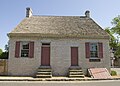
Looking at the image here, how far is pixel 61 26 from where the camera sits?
19938 mm

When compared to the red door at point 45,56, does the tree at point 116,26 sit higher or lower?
higher

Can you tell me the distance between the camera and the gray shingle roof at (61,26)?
60.3 feet

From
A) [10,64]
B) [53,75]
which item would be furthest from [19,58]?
[53,75]

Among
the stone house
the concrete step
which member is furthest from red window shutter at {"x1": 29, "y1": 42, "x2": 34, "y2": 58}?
the concrete step

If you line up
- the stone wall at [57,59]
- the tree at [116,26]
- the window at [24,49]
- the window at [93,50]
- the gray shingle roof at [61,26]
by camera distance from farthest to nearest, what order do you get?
the tree at [116,26] → the window at [93,50] → the gray shingle roof at [61,26] → the window at [24,49] → the stone wall at [57,59]

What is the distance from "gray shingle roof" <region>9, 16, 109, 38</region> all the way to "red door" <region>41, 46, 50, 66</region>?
1.70 meters

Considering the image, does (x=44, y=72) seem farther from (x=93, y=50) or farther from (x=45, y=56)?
(x=93, y=50)

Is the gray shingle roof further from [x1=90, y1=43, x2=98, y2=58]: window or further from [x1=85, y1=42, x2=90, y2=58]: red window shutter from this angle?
[x1=90, y1=43, x2=98, y2=58]: window

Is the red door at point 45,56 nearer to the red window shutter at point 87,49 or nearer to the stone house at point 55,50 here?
the stone house at point 55,50

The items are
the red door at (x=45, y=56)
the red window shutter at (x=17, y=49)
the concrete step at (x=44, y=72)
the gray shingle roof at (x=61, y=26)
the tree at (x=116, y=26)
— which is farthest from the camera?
the tree at (x=116, y=26)

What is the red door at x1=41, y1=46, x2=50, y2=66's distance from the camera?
17.8 meters

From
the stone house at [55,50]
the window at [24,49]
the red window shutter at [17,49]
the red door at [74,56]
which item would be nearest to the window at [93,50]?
the stone house at [55,50]

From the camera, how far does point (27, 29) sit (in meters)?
18.6

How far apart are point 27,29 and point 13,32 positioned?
5.13 ft
